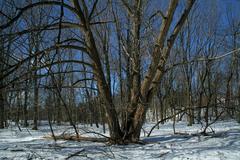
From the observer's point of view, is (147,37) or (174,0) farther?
(147,37)

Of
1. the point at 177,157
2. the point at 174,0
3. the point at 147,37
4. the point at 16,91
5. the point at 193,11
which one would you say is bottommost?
the point at 177,157

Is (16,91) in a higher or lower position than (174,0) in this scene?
lower

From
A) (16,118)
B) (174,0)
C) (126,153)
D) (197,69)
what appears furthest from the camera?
(197,69)

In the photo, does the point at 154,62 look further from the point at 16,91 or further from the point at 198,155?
the point at 16,91

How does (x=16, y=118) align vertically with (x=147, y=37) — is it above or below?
below

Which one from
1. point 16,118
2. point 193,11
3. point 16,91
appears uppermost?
point 193,11

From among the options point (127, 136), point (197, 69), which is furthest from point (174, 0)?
point (197, 69)

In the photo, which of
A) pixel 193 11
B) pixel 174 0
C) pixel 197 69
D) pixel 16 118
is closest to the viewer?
pixel 16 118

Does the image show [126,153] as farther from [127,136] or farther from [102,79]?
[102,79]

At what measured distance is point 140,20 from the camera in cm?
771

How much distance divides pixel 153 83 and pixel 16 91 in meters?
3.56

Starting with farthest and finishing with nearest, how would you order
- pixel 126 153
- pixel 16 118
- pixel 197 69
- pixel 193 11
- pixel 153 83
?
pixel 197 69, pixel 193 11, pixel 153 83, pixel 126 153, pixel 16 118

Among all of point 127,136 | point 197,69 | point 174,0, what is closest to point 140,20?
point 174,0

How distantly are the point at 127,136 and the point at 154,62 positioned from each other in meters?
1.96
